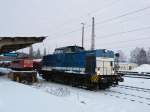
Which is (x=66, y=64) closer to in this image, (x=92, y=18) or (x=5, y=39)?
(x=5, y=39)

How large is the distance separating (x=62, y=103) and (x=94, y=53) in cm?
703

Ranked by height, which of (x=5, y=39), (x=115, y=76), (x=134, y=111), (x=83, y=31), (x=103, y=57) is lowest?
(x=134, y=111)

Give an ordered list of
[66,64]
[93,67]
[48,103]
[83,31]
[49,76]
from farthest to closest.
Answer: [83,31], [49,76], [66,64], [93,67], [48,103]

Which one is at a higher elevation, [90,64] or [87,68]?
[90,64]

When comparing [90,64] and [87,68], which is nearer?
[90,64]

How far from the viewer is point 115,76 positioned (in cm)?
1645

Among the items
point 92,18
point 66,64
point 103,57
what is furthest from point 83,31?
point 103,57

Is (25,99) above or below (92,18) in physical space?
below

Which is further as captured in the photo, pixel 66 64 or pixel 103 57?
pixel 66 64

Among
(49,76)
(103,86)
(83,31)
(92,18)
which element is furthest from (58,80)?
(83,31)

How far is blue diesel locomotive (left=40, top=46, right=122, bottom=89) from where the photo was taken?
1600 centimetres

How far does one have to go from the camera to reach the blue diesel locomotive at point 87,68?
16000 millimetres

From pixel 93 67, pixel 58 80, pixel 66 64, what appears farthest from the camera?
pixel 58 80

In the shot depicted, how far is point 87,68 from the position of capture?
1652cm
